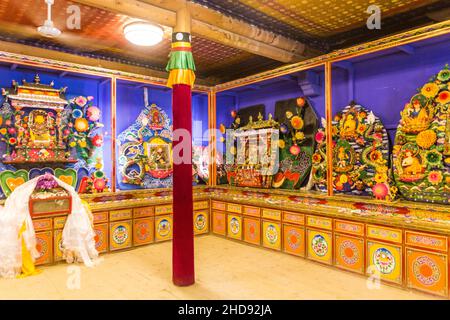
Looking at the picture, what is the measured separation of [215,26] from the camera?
445 cm

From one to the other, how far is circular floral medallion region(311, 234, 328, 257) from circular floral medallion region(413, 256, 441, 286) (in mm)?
1154

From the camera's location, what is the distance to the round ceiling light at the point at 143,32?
14.4ft

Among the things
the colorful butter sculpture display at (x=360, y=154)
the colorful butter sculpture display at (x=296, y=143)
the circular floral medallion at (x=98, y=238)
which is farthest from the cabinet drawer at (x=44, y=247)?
the colorful butter sculpture display at (x=360, y=154)

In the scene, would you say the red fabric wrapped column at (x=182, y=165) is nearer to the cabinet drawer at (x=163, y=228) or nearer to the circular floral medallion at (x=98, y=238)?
the circular floral medallion at (x=98, y=238)

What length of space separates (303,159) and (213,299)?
9.18ft

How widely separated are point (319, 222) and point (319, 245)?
317mm

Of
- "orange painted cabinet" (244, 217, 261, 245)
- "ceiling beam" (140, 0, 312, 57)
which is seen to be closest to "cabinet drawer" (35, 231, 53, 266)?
"orange painted cabinet" (244, 217, 261, 245)

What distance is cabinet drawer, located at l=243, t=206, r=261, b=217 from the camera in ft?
18.5

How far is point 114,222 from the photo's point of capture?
5406 millimetres

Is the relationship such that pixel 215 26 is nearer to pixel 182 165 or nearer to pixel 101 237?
pixel 182 165

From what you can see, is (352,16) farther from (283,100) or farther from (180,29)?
(180,29)

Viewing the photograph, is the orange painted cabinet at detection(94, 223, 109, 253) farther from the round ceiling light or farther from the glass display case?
the round ceiling light

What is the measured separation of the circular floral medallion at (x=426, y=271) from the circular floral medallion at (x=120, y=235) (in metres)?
4.12

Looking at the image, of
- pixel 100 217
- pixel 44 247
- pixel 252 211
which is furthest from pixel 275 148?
pixel 44 247
